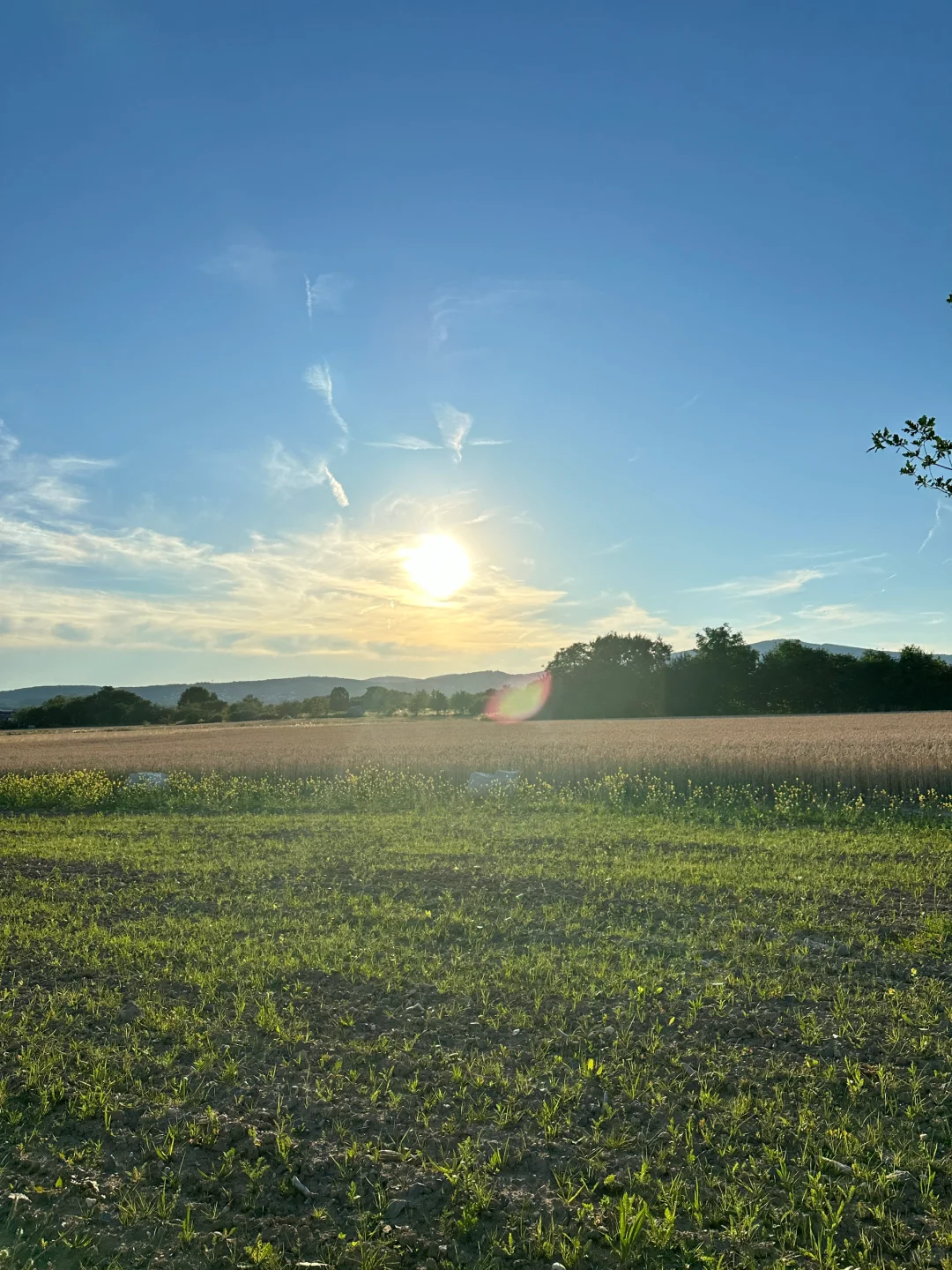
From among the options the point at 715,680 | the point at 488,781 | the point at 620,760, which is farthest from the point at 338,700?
the point at 620,760

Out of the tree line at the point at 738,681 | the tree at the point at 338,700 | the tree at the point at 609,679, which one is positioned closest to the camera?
the tree line at the point at 738,681

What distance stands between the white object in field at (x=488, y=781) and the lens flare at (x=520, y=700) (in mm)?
67050

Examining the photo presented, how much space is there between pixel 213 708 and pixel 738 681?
238 ft

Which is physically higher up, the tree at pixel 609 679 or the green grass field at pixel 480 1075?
the tree at pixel 609 679

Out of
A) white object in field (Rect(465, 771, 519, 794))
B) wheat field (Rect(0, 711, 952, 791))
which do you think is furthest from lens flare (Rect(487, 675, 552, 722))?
white object in field (Rect(465, 771, 519, 794))

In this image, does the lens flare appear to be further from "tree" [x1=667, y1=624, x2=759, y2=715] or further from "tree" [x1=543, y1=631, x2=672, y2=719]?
"tree" [x1=667, y1=624, x2=759, y2=715]

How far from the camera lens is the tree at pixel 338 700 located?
120213 millimetres

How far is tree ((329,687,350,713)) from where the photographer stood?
12021cm

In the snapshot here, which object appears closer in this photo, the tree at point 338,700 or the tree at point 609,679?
the tree at point 609,679

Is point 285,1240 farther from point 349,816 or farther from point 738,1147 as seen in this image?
point 349,816

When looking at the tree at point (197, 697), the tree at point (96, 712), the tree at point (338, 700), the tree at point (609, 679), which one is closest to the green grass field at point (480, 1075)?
the tree at point (609, 679)

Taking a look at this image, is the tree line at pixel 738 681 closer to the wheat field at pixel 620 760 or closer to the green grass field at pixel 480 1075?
the wheat field at pixel 620 760

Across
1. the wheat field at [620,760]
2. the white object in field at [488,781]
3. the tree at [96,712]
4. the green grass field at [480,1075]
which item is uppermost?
the tree at [96,712]

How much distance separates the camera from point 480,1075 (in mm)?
6301
